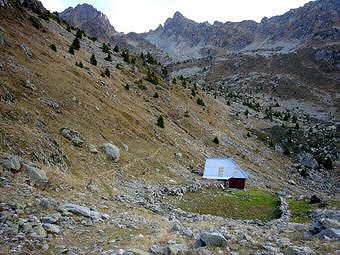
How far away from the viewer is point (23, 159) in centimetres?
2381

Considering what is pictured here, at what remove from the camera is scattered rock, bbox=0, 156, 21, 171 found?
70.8 feet

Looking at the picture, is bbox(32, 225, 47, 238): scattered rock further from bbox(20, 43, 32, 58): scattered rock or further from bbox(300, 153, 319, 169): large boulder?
bbox(300, 153, 319, 169): large boulder

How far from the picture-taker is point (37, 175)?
867 inches

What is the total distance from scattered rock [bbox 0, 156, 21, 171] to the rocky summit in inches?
3.7

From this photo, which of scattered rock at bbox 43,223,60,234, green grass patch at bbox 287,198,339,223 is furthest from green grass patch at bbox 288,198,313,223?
scattered rock at bbox 43,223,60,234

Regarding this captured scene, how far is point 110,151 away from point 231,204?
1305 cm

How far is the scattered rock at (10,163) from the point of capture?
2158 cm

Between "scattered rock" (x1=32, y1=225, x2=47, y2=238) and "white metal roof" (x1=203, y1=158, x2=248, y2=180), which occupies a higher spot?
"scattered rock" (x1=32, y1=225, x2=47, y2=238)

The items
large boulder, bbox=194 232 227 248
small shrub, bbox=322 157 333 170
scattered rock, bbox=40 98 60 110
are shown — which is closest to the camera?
large boulder, bbox=194 232 227 248

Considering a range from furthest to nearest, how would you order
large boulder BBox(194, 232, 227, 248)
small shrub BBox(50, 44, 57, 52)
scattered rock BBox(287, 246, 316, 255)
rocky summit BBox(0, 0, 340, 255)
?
small shrub BBox(50, 44, 57, 52) → rocky summit BBox(0, 0, 340, 255) → large boulder BBox(194, 232, 227, 248) → scattered rock BBox(287, 246, 316, 255)

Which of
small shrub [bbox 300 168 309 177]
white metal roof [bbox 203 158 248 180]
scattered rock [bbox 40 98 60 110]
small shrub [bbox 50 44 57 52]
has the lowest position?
small shrub [bbox 300 168 309 177]

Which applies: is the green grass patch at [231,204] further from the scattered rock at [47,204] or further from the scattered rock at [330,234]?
the scattered rock at [47,204]

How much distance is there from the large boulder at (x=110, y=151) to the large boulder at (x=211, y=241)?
20534 mm

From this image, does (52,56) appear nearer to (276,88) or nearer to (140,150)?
(140,150)
